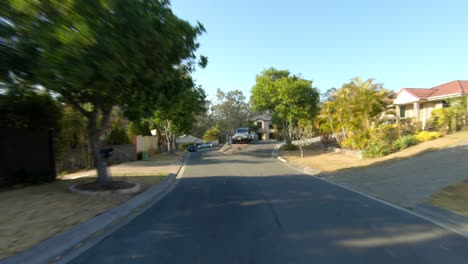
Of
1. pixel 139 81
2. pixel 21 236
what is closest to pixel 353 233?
pixel 21 236

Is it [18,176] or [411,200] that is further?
[18,176]

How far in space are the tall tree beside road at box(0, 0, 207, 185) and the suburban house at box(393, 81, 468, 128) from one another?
23.7m

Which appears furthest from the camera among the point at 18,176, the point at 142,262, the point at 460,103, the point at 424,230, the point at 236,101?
the point at 236,101

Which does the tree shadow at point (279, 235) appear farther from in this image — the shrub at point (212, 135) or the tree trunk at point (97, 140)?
the shrub at point (212, 135)

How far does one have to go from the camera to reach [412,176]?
1269 cm

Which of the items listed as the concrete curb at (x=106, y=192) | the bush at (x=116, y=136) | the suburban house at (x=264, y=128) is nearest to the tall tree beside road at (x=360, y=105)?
the bush at (x=116, y=136)

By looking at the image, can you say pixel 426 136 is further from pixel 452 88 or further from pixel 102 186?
pixel 102 186

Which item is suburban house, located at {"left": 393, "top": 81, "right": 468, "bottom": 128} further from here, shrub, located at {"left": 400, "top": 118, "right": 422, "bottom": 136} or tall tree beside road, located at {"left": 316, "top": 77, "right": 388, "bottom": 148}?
tall tree beside road, located at {"left": 316, "top": 77, "right": 388, "bottom": 148}

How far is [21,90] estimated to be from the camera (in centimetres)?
1012

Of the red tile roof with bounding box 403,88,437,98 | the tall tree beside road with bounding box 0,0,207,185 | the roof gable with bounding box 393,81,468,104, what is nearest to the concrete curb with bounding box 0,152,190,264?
the tall tree beside road with bounding box 0,0,207,185

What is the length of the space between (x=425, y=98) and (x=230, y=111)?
58.3 meters

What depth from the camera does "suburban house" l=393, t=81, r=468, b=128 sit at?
87.7 ft

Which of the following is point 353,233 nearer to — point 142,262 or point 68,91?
point 142,262

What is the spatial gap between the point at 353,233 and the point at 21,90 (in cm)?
1015
